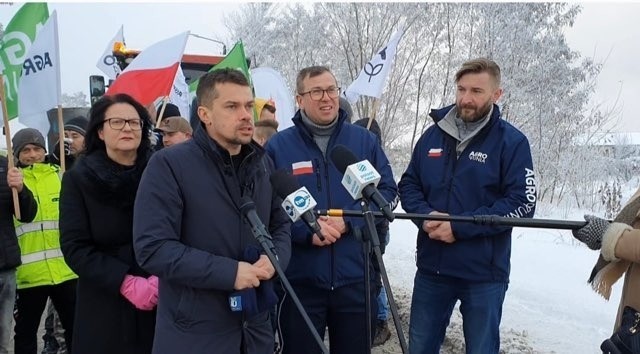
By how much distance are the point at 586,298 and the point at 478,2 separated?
14.9 m

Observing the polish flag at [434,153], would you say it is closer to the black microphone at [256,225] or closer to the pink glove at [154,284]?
the black microphone at [256,225]

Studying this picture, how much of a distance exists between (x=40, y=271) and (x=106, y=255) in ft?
5.21

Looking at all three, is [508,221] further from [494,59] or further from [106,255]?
[494,59]

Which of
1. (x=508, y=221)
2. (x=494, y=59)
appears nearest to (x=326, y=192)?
(x=508, y=221)

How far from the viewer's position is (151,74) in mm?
4945

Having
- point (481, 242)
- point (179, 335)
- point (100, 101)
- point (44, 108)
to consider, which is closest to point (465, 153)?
point (481, 242)

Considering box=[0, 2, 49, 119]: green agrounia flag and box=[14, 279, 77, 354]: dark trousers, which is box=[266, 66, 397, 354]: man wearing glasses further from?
box=[0, 2, 49, 119]: green agrounia flag

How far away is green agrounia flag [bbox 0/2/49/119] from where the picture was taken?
446cm

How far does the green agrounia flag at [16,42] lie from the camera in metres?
4.46

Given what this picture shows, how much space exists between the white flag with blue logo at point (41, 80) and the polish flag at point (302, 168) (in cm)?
229

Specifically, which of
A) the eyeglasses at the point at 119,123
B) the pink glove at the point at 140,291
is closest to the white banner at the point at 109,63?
the eyeglasses at the point at 119,123

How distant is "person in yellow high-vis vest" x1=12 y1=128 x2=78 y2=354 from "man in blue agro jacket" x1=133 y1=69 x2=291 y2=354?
2028 mm

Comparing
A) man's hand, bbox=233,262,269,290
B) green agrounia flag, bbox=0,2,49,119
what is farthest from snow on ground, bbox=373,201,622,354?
green agrounia flag, bbox=0,2,49,119

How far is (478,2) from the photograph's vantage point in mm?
18281
